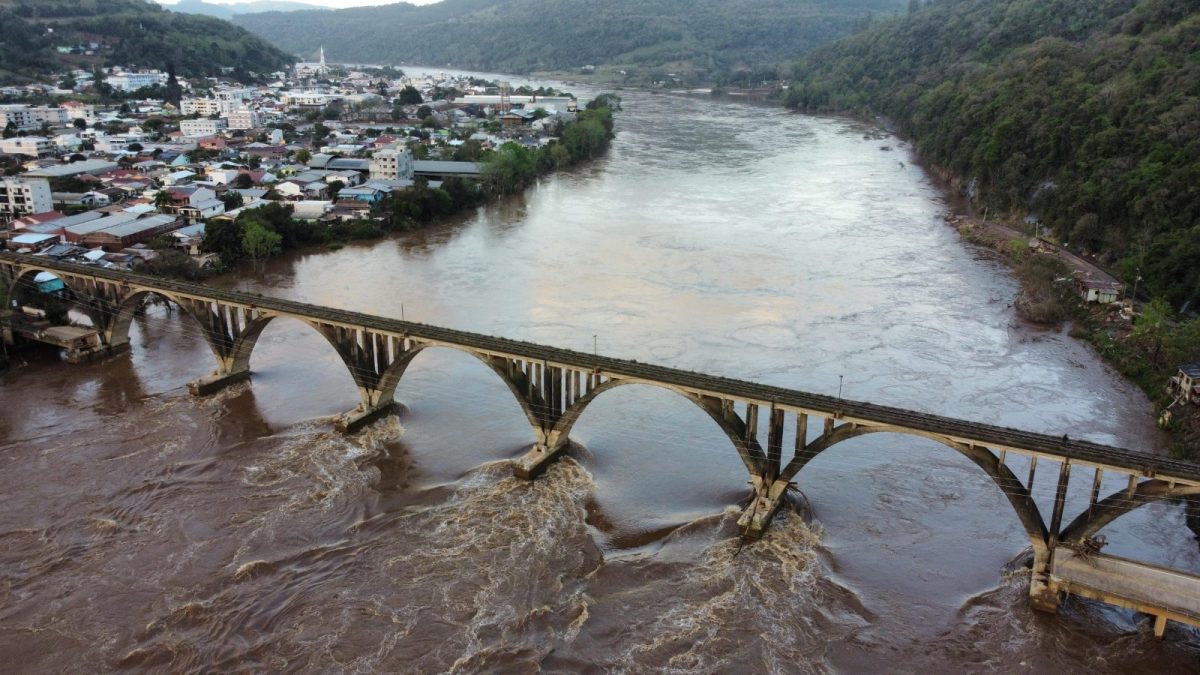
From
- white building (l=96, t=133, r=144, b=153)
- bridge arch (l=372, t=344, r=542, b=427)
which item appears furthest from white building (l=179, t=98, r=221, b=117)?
bridge arch (l=372, t=344, r=542, b=427)

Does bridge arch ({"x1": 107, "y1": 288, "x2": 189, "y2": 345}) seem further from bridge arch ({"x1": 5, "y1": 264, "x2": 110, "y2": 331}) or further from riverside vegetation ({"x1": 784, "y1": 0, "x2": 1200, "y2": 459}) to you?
riverside vegetation ({"x1": 784, "y1": 0, "x2": 1200, "y2": 459})

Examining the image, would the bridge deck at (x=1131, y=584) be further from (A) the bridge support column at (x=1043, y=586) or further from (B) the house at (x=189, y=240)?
(B) the house at (x=189, y=240)

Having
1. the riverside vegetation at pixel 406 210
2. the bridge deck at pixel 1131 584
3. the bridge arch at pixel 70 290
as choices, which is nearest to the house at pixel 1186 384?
the bridge deck at pixel 1131 584

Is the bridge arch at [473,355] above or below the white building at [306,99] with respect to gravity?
below

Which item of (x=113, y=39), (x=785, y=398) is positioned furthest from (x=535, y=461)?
(x=113, y=39)

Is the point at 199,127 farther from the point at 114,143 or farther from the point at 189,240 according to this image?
the point at 189,240
